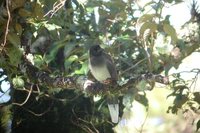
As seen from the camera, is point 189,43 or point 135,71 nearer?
point 189,43

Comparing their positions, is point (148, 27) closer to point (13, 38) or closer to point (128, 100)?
point (128, 100)

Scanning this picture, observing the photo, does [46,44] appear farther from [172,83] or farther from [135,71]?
[172,83]

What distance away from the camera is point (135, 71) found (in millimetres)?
2975

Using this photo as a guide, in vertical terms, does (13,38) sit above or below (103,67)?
below

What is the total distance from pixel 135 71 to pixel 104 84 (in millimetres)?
270

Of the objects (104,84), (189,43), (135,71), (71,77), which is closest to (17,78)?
(71,77)

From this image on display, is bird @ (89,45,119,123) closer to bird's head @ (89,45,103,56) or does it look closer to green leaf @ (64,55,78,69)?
bird's head @ (89,45,103,56)

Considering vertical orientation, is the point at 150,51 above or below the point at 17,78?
below

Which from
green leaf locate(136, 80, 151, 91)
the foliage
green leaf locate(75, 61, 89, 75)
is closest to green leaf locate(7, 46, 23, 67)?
the foliage

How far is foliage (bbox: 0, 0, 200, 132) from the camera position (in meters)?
2.20

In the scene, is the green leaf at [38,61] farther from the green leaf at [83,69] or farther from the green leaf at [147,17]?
the green leaf at [147,17]

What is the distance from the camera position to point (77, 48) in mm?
2949

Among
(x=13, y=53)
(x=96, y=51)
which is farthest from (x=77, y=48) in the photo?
(x=13, y=53)

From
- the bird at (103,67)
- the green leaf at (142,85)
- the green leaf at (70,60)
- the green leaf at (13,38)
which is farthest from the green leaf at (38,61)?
the green leaf at (13,38)
